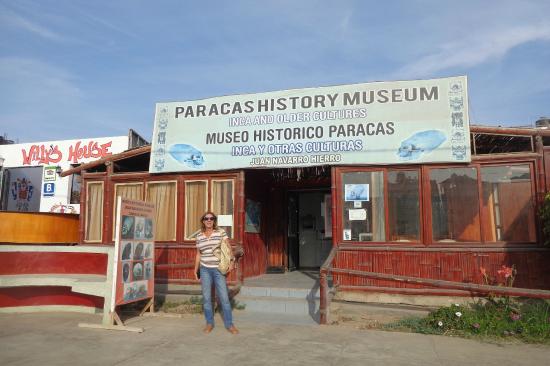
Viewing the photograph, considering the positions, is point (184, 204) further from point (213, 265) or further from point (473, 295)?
point (473, 295)

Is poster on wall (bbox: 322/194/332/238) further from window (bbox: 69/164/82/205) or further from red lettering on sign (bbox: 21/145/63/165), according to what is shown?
red lettering on sign (bbox: 21/145/63/165)

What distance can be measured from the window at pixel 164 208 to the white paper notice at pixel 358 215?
13.1ft

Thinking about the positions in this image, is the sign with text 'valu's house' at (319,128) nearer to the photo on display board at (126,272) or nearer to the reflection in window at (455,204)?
the reflection in window at (455,204)

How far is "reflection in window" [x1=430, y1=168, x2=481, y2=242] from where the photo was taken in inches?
340

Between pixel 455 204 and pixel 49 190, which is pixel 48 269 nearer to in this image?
pixel 455 204

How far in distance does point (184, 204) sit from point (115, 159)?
2.12 metres

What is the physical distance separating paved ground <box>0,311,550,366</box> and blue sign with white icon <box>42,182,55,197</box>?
10.7 m

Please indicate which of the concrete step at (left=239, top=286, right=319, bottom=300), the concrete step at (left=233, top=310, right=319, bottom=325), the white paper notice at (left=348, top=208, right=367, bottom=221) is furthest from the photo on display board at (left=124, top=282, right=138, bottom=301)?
the white paper notice at (left=348, top=208, right=367, bottom=221)

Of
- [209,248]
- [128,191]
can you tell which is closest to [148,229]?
[209,248]

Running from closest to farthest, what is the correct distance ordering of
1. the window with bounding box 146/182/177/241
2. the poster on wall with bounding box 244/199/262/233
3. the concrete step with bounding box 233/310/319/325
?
1. the concrete step with bounding box 233/310/319/325
2. the window with bounding box 146/182/177/241
3. the poster on wall with bounding box 244/199/262/233

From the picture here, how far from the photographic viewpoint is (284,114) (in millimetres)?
9719

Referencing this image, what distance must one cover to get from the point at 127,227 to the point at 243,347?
295 cm

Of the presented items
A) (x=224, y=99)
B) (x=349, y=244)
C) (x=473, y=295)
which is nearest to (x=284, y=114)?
(x=224, y=99)

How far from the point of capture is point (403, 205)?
9.02 m
